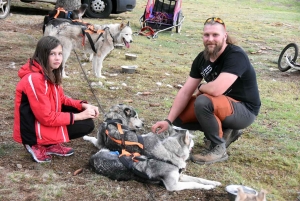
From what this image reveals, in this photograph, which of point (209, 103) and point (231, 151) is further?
point (231, 151)

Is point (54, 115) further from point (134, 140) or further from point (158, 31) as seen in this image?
point (158, 31)

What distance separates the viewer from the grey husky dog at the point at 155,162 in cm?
318

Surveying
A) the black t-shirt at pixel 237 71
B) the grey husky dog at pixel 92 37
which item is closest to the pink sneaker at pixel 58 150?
the black t-shirt at pixel 237 71

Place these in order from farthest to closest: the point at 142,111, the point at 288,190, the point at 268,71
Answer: the point at 268,71 → the point at 142,111 → the point at 288,190

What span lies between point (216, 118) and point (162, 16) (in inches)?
343

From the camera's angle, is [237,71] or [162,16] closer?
[237,71]

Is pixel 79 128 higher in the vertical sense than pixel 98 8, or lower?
lower

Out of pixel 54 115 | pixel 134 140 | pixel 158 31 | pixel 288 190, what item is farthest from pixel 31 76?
pixel 158 31

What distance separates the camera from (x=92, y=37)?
271 inches

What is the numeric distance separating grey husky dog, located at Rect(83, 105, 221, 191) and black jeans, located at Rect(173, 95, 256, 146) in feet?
1.20

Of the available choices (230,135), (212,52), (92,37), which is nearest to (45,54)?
(212,52)

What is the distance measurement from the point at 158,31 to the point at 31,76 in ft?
27.4

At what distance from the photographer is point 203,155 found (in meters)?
3.84

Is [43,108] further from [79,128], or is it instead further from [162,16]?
[162,16]
